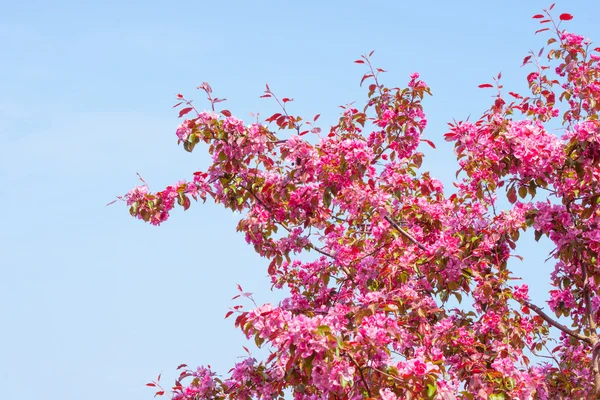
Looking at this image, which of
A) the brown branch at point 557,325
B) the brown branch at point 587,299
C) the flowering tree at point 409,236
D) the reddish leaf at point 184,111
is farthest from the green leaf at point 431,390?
the reddish leaf at point 184,111

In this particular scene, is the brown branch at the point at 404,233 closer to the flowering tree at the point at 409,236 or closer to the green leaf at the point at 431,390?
the flowering tree at the point at 409,236

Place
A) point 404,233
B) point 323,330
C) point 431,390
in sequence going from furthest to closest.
A: point 404,233, point 431,390, point 323,330

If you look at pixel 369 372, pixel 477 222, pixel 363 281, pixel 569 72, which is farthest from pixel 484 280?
pixel 569 72

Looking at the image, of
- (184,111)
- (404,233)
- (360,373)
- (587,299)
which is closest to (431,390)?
(360,373)

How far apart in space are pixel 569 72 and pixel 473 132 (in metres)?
2.07

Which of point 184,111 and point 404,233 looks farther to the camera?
point 404,233

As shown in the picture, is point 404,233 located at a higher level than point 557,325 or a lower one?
higher

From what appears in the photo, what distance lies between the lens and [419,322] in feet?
19.5

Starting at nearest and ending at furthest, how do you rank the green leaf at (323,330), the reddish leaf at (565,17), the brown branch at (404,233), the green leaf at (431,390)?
the green leaf at (323,330)
the green leaf at (431,390)
the brown branch at (404,233)
the reddish leaf at (565,17)

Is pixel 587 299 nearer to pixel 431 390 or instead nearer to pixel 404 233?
pixel 404 233

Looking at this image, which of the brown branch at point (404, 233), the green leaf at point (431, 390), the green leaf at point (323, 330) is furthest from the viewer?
the brown branch at point (404, 233)

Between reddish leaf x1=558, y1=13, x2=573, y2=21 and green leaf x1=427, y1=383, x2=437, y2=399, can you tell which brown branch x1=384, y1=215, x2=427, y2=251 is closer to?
green leaf x1=427, y1=383, x2=437, y2=399

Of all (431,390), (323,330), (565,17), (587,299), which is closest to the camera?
(323,330)

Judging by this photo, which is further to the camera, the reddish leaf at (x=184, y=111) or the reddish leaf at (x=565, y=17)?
the reddish leaf at (x=565, y=17)
